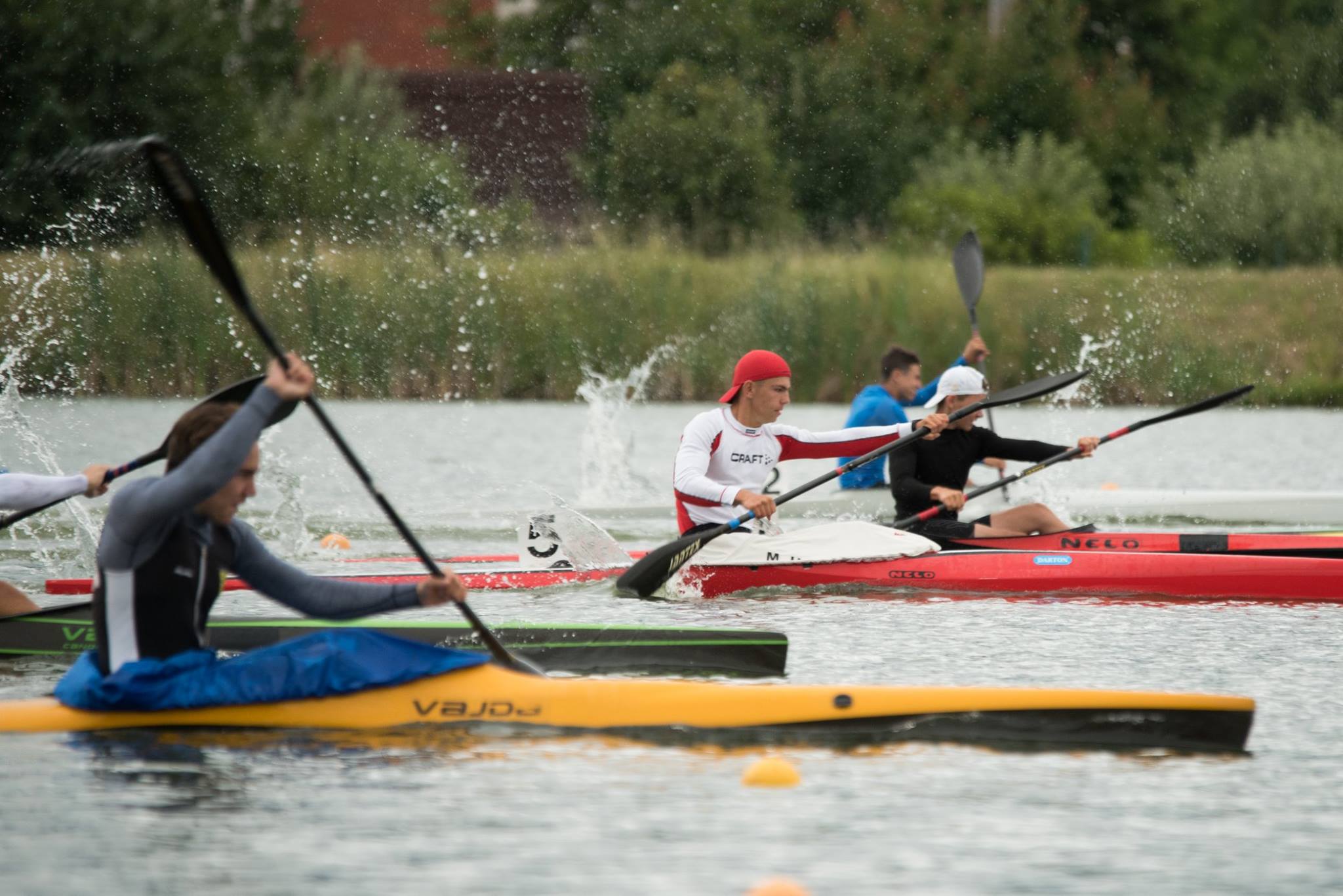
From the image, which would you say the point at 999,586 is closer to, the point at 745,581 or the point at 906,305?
the point at 745,581

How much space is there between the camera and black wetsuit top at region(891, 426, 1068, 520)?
32.9ft

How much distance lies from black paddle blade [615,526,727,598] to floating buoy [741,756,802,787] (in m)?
3.71

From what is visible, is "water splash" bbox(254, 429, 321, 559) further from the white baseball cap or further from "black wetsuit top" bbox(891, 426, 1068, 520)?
the white baseball cap

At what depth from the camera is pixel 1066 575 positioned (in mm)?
9617

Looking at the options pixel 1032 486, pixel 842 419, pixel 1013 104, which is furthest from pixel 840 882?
pixel 1013 104

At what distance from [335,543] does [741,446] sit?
3804mm

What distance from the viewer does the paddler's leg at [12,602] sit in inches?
304

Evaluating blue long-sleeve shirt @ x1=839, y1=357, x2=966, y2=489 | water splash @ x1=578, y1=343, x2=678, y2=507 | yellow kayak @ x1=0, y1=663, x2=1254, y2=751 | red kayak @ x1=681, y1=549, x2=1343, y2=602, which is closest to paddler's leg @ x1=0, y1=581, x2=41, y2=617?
yellow kayak @ x1=0, y1=663, x2=1254, y2=751

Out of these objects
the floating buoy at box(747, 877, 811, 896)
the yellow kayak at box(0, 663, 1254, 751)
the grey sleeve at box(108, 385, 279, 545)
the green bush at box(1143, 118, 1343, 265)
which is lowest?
the floating buoy at box(747, 877, 811, 896)

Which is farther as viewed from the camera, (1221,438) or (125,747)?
(1221,438)

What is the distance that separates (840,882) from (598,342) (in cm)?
1892

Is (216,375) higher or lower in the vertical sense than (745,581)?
higher

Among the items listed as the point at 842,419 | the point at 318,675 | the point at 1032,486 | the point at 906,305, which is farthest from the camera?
the point at 906,305

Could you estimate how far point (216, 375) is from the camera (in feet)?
67.5
